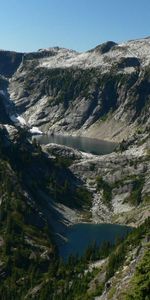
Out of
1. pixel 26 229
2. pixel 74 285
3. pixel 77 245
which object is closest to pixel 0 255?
pixel 26 229

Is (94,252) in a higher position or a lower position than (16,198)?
lower

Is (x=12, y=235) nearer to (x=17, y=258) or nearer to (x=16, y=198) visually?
(x=17, y=258)

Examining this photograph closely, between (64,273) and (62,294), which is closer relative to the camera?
(62,294)

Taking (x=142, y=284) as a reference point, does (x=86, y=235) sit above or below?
below

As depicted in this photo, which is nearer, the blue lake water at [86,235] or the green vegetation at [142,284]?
the green vegetation at [142,284]

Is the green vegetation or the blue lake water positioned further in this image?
the blue lake water

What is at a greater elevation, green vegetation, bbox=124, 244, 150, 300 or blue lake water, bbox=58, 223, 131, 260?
green vegetation, bbox=124, 244, 150, 300

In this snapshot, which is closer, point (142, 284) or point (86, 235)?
point (142, 284)

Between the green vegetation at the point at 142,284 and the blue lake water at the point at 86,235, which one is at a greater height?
the green vegetation at the point at 142,284
